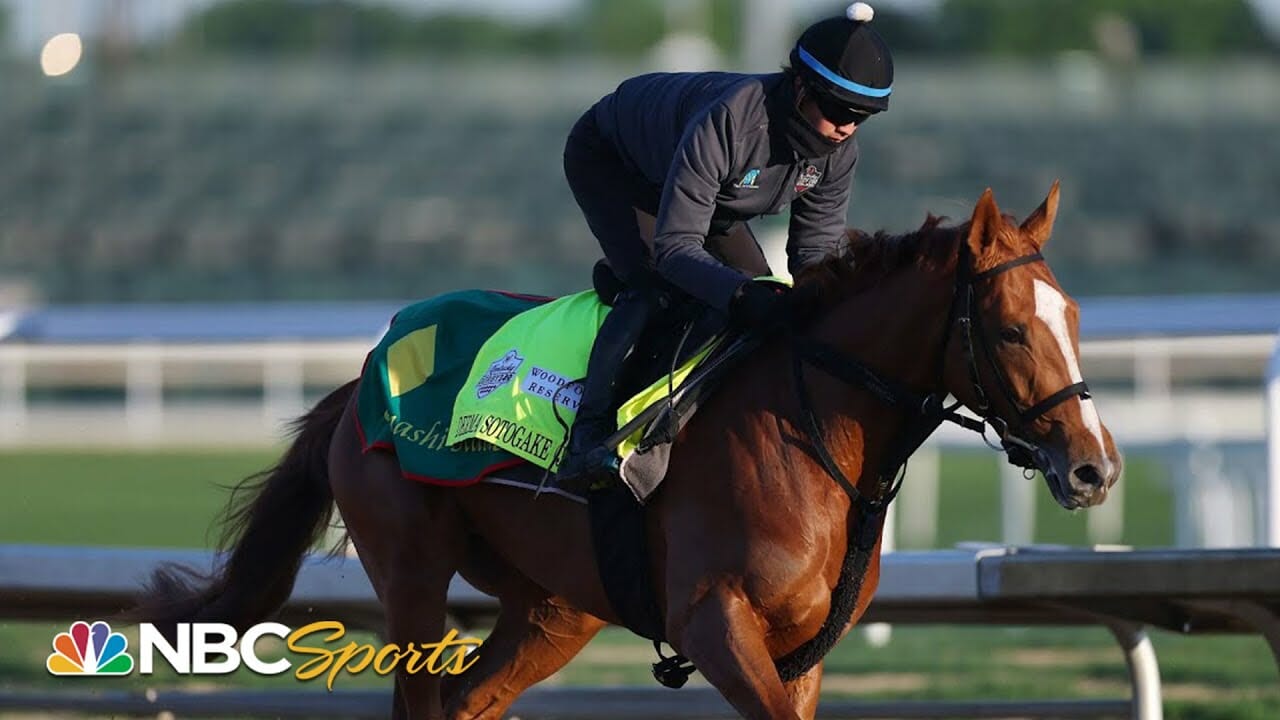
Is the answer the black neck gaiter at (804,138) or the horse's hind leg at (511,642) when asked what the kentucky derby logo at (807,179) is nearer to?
the black neck gaiter at (804,138)

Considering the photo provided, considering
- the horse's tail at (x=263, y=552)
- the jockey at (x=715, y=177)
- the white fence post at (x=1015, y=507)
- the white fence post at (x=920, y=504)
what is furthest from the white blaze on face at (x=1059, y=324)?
the white fence post at (x=920, y=504)

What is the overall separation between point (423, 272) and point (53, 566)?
23.7 metres

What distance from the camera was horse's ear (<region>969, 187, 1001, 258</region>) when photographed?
3.72 metres

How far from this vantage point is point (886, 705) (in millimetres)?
5258

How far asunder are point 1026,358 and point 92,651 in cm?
266

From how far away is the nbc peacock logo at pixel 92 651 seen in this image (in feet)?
16.1

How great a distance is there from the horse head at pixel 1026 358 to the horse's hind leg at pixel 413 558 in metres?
1.39

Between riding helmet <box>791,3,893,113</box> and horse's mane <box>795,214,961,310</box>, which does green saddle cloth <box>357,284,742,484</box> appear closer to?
horse's mane <box>795,214,961,310</box>

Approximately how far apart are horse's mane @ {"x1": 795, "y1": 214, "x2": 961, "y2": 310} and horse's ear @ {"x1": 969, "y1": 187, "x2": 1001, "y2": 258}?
0.15 meters

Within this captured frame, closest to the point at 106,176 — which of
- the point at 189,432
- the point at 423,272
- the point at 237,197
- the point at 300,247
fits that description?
the point at 237,197

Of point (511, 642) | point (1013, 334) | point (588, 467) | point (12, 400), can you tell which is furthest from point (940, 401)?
point (12, 400)

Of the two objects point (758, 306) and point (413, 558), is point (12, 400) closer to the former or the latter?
point (413, 558)

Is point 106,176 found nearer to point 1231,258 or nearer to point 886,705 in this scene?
point 1231,258

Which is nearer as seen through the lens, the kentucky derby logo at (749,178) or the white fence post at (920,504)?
the kentucky derby logo at (749,178)
